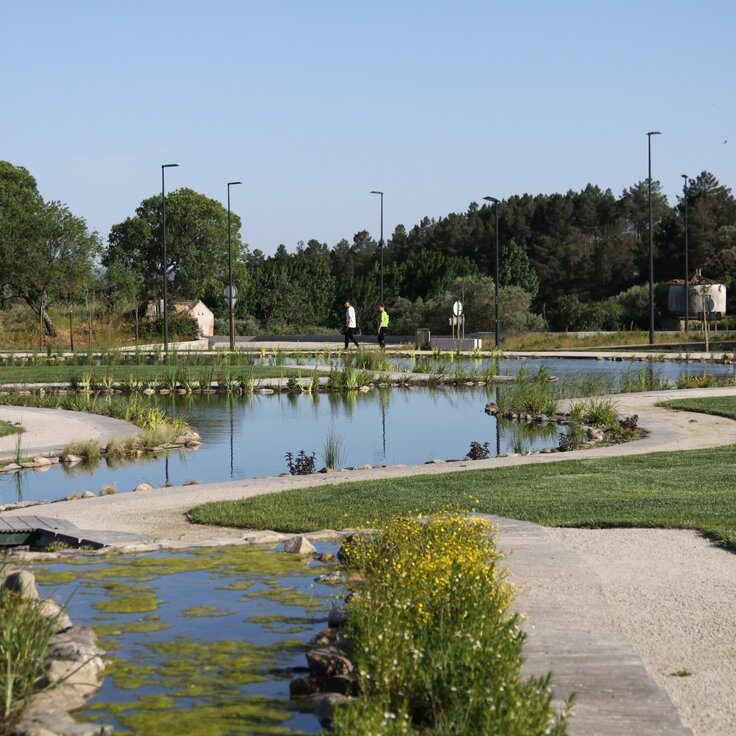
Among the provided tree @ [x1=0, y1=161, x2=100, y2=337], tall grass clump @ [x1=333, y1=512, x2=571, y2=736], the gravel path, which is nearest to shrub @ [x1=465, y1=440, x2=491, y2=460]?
the gravel path

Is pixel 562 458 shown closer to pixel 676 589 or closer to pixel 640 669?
pixel 676 589

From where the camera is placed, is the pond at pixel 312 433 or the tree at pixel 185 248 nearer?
the pond at pixel 312 433

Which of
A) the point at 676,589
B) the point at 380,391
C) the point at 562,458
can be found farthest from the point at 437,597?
the point at 380,391

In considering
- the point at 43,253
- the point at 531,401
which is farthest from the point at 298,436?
the point at 43,253

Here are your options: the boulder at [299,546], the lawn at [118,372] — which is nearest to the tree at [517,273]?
the lawn at [118,372]

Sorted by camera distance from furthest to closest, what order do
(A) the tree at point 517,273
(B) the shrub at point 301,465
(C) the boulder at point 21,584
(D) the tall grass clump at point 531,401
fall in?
(A) the tree at point 517,273 < (D) the tall grass clump at point 531,401 < (B) the shrub at point 301,465 < (C) the boulder at point 21,584

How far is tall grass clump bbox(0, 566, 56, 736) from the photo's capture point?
5.55 meters

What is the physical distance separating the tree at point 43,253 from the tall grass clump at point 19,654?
52.7m

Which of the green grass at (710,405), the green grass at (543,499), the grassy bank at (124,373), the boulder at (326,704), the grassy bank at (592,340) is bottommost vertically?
the boulder at (326,704)

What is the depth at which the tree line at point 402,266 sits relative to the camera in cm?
5881

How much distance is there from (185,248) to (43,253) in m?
15.2

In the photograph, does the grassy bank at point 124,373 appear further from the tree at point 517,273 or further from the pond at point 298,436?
the tree at point 517,273

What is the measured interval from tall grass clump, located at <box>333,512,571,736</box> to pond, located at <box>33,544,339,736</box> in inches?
18.6

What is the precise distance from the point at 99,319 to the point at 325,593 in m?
54.3
